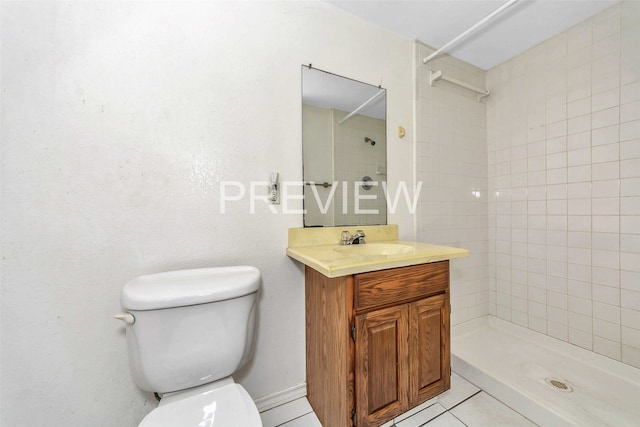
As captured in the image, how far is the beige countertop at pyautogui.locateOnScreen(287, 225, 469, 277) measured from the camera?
2.89 feet

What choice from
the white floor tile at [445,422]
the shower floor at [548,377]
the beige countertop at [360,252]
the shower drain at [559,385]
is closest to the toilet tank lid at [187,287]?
the beige countertop at [360,252]

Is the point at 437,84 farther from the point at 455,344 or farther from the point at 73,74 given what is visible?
the point at 73,74

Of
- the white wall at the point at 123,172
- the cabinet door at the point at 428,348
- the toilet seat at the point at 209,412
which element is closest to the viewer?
the toilet seat at the point at 209,412

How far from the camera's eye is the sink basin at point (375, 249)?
1.27 m

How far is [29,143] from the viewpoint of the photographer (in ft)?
2.87

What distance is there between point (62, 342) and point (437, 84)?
2.56 metres

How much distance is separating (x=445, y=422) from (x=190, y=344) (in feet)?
A: 4.19

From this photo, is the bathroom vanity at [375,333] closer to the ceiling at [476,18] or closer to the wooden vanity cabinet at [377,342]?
the wooden vanity cabinet at [377,342]

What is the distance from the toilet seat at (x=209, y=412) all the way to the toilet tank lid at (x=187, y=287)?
335mm

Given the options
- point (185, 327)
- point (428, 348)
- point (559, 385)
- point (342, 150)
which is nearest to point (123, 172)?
point (185, 327)

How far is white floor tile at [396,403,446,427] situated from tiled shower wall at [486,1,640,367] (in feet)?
3.76

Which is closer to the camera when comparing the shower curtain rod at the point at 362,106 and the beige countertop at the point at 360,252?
the beige countertop at the point at 360,252

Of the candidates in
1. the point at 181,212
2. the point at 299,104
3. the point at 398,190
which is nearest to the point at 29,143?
the point at 181,212

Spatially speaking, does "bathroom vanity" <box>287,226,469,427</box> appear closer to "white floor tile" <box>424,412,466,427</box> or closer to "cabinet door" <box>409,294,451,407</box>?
"cabinet door" <box>409,294,451,407</box>
